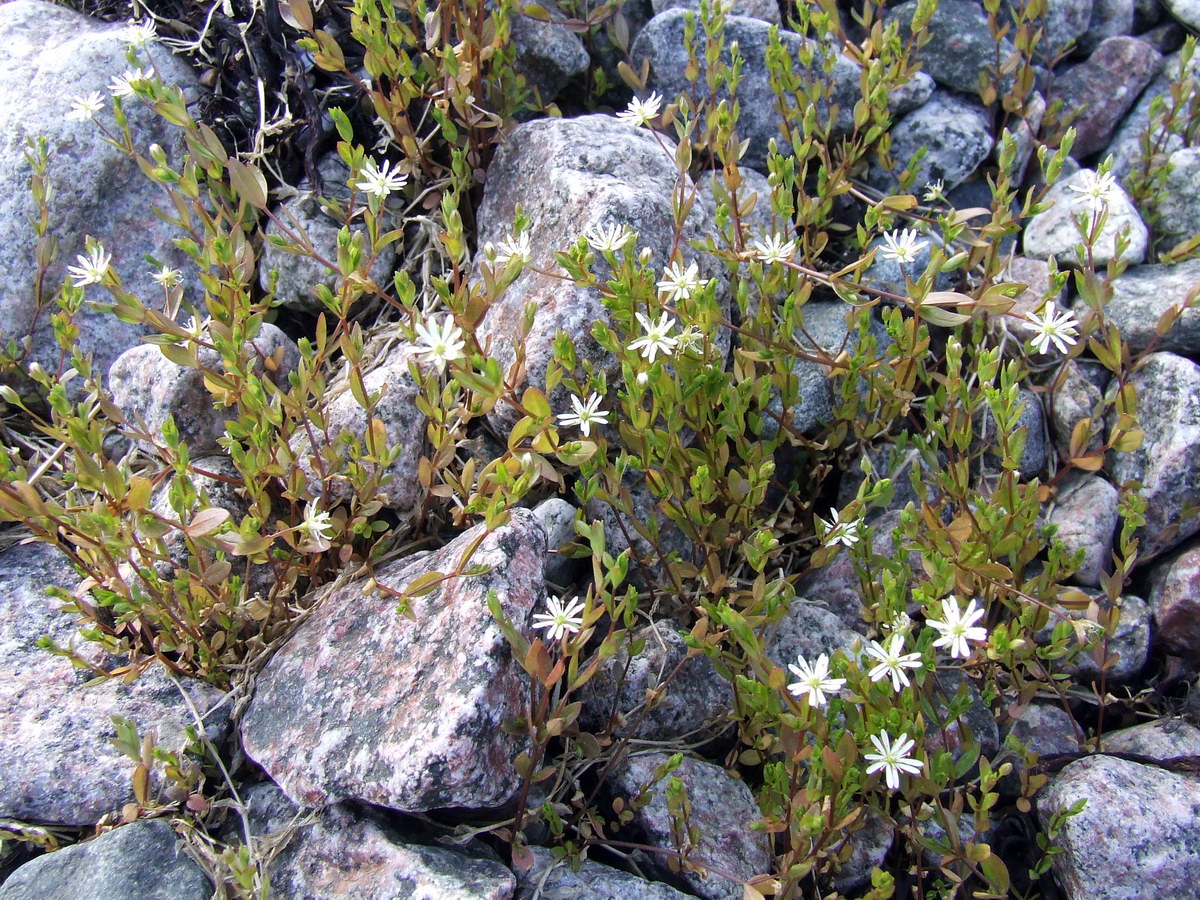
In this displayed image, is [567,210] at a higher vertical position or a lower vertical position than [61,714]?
higher

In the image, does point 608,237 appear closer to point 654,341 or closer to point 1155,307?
point 654,341

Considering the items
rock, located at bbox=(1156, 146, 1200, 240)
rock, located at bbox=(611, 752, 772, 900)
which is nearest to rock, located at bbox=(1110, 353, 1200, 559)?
rock, located at bbox=(1156, 146, 1200, 240)

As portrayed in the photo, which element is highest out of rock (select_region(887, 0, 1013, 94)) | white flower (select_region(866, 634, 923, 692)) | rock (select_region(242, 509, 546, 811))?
rock (select_region(887, 0, 1013, 94))

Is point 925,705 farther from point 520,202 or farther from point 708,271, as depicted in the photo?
point 520,202

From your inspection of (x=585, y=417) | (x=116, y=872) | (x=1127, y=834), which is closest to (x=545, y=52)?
(x=585, y=417)

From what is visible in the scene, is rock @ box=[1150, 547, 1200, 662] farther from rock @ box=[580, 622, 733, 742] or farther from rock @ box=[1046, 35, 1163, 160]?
rock @ box=[1046, 35, 1163, 160]

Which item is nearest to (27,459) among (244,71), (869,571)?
(244,71)

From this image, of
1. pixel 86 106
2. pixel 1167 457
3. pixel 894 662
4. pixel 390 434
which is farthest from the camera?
pixel 86 106
